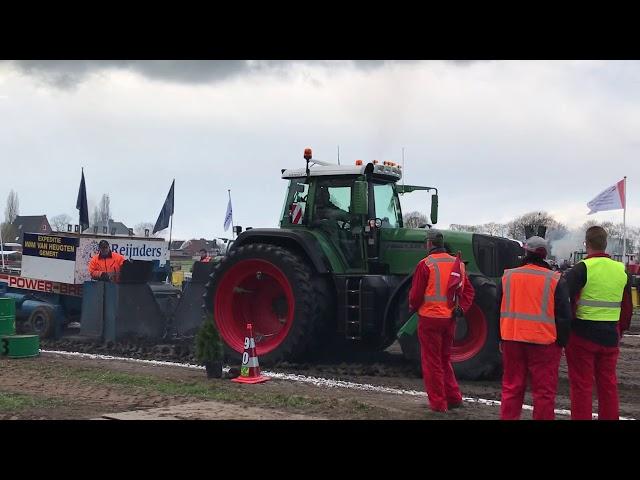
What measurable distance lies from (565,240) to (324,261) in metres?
13.1

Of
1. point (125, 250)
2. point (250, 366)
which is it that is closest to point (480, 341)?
point (250, 366)

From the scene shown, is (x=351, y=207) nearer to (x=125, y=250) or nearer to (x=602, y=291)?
(x=602, y=291)

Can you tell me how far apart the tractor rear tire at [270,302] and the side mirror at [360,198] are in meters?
0.97

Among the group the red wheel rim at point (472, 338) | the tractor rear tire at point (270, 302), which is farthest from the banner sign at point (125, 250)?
the red wheel rim at point (472, 338)

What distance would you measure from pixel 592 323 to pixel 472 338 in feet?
9.46

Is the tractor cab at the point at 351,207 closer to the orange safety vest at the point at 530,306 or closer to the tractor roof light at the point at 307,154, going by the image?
the tractor roof light at the point at 307,154

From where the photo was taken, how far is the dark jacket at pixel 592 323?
5.97 metres

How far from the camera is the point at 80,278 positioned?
1231cm

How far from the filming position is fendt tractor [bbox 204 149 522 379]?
8.94 m

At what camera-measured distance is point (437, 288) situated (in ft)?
23.3

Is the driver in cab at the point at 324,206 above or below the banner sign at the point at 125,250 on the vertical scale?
above

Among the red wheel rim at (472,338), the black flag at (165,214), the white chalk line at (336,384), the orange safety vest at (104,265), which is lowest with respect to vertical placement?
the white chalk line at (336,384)
